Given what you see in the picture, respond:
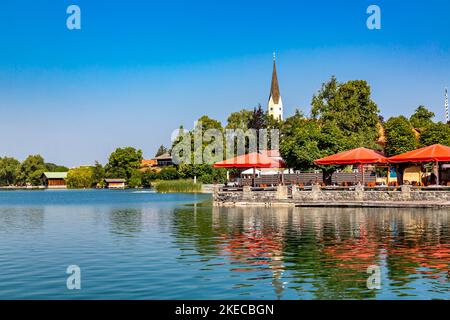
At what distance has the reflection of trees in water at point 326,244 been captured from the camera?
1564cm

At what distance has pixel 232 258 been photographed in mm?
19031

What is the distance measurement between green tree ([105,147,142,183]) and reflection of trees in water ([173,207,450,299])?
97.7 m

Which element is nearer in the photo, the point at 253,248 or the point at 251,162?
the point at 253,248

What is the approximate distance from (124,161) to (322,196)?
314 ft

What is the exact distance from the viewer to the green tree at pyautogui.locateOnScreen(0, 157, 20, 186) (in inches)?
6816

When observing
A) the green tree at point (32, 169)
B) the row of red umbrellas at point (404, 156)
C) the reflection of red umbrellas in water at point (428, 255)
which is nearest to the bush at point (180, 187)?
the row of red umbrellas at point (404, 156)

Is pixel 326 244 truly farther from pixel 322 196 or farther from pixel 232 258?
pixel 322 196

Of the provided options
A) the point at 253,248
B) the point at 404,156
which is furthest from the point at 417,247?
the point at 404,156

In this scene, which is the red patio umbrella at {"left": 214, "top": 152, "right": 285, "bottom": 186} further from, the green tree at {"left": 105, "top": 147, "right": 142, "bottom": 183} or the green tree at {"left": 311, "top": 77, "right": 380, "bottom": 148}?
the green tree at {"left": 105, "top": 147, "right": 142, "bottom": 183}

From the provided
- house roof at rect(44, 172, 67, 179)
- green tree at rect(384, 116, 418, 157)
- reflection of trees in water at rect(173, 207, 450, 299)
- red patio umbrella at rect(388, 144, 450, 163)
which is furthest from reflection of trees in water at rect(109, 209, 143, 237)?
house roof at rect(44, 172, 67, 179)

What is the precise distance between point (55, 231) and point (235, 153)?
5633cm

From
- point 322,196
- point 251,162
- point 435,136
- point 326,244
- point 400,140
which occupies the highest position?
point 435,136

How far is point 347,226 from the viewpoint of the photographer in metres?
28.5

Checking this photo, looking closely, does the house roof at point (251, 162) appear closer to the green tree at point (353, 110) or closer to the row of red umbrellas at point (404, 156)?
the row of red umbrellas at point (404, 156)
